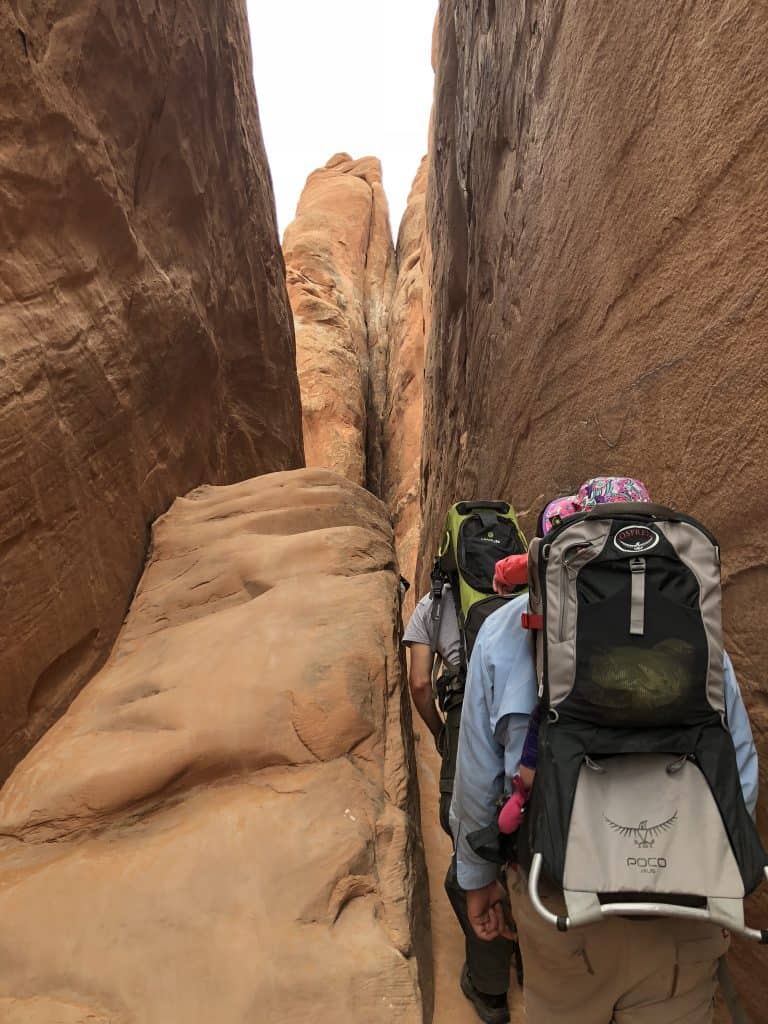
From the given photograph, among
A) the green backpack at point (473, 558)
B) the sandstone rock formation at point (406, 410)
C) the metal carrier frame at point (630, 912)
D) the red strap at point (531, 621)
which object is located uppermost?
the red strap at point (531, 621)

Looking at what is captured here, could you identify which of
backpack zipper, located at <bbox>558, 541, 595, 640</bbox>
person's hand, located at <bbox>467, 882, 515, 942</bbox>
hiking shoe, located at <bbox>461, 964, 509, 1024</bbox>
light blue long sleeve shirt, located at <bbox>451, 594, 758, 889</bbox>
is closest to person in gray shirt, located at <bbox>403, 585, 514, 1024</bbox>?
hiking shoe, located at <bbox>461, 964, 509, 1024</bbox>

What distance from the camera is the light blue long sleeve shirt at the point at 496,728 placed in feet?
5.56

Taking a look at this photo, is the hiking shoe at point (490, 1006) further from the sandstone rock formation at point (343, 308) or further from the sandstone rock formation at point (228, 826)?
the sandstone rock formation at point (343, 308)

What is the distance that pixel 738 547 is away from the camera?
2547 millimetres

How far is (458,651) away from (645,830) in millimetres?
1475

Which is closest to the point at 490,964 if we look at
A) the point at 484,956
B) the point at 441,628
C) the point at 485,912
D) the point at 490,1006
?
the point at 484,956

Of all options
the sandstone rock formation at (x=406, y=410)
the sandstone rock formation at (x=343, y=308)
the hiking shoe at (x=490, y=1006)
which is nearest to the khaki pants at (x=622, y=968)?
the hiking shoe at (x=490, y=1006)

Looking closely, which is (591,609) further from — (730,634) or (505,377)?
(505,377)

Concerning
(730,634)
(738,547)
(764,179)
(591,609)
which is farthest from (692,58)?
A: (591,609)

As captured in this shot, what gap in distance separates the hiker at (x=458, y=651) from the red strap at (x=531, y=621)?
1.05m

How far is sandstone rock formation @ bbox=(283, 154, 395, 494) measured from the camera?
19625mm

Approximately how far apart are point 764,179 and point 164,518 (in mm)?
4083

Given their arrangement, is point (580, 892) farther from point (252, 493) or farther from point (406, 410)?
point (406, 410)

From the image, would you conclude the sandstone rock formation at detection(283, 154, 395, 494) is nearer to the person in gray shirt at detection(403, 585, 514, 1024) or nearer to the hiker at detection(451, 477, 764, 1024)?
the person in gray shirt at detection(403, 585, 514, 1024)
